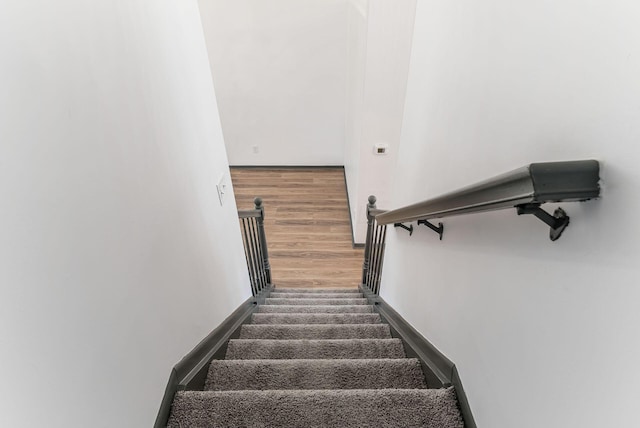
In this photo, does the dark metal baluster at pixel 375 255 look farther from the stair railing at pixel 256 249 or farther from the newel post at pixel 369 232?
the stair railing at pixel 256 249

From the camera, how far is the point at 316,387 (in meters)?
1.35

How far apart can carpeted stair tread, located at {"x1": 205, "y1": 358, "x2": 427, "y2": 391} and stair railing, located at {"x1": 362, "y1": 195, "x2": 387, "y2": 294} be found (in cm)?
145

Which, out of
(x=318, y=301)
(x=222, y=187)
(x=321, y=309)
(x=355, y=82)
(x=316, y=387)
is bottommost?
(x=318, y=301)

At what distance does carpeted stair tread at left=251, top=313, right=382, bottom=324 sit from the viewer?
2.36 meters

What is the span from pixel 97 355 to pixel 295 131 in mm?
5291

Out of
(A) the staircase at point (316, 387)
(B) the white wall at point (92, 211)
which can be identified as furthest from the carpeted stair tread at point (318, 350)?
(B) the white wall at point (92, 211)

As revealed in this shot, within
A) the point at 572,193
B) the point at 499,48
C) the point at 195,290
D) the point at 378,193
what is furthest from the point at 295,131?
the point at 572,193

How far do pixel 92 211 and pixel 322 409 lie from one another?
0.88m

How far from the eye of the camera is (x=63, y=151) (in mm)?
738

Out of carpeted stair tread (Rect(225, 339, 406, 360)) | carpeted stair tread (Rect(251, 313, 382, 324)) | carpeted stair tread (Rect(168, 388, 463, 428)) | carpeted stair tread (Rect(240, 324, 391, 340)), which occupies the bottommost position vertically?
carpeted stair tread (Rect(251, 313, 382, 324))

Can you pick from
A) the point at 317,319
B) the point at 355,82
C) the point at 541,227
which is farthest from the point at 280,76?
the point at 541,227

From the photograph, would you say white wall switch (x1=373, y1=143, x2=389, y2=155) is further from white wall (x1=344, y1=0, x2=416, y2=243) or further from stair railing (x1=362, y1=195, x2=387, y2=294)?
stair railing (x1=362, y1=195, x2=387, y2=294)

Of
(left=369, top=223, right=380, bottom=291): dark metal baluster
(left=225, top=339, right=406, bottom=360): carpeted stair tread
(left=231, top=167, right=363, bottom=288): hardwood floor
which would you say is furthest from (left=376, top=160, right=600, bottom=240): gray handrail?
(left=231, top=167, right=363, bottom=288): hardwood floor

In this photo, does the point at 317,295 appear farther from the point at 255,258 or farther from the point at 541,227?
the point at 541,227
